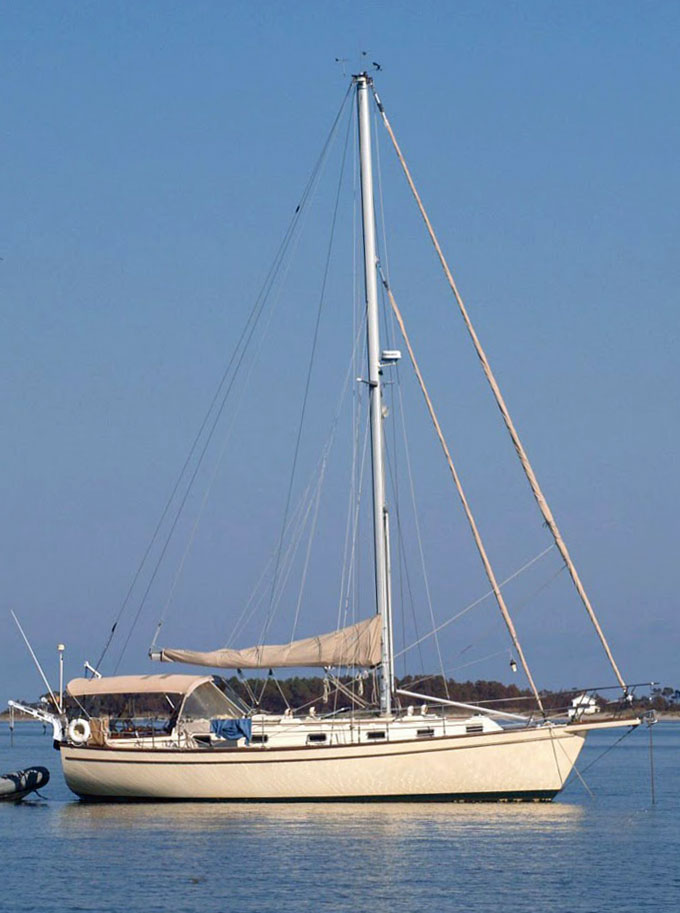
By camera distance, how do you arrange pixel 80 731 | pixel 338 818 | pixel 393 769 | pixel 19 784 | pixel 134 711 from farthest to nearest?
pixel 19 784 < pixel 134 711 < pixel 80 731 < pixel 393 769 < pixel 338 818

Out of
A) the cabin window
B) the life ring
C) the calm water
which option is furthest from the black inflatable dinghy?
the life ring

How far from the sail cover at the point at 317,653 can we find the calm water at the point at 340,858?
159 inches

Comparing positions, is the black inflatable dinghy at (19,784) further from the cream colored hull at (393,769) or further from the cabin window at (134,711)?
the cream colored hull at (393,769)

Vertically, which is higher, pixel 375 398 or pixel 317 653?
pixel 375 398

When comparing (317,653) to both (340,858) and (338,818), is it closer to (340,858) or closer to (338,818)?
(338,818)

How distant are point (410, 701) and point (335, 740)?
14.9 m

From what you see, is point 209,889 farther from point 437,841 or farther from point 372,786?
point 372,786

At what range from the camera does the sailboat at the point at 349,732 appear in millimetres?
42969

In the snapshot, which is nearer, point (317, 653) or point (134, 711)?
point (317, 653)

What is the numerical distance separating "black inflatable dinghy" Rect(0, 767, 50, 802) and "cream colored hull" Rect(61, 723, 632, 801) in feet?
32.7

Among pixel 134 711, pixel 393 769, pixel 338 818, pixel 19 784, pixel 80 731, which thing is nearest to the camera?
pixel 338 818

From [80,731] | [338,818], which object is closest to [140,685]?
[80,731]

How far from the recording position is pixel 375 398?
4575cm

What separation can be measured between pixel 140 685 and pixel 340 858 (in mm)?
12432
